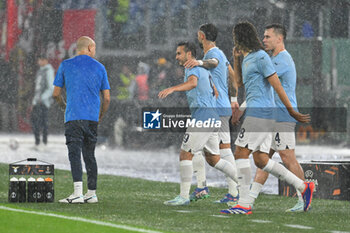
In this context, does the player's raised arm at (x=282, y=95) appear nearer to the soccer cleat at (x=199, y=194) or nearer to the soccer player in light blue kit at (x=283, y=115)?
the soccer player in light blue kit at (x=283, y=115)

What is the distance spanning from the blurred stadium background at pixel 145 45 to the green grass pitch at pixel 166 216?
9046 millimetres

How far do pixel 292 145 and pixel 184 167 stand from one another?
1099mm

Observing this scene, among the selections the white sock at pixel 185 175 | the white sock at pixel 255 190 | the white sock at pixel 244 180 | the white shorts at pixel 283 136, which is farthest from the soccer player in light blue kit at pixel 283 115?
the white sock at pixel 185 175

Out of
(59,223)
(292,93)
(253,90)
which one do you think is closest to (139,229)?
(59,223)

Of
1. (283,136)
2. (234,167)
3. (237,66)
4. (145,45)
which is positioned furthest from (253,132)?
(145,45)

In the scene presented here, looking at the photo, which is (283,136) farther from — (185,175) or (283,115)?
(185,175)

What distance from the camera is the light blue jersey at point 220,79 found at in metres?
9.72

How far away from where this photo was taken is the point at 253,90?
8.54m

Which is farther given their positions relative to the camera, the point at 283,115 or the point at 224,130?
the point at 224,130

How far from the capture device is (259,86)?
8.52 metres

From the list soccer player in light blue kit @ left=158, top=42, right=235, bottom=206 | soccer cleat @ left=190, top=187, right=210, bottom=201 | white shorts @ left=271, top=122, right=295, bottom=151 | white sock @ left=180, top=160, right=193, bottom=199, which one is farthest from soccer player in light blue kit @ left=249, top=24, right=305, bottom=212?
soccer cleat @ left=190, top=187, right=210, bottom=201

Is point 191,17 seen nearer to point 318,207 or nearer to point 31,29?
point 31,29

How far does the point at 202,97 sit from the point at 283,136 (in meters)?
0.90

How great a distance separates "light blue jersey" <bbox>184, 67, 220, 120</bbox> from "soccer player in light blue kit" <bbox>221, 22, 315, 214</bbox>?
28.6 inches
